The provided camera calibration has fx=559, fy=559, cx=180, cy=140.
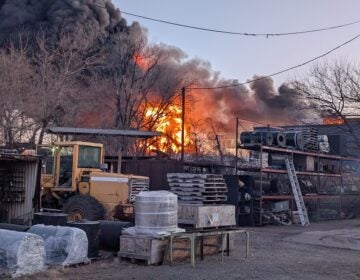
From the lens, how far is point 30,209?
15.3 metres

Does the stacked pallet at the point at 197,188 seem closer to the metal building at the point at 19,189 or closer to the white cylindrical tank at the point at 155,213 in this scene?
the white cylindrical tank at the point at 155,213

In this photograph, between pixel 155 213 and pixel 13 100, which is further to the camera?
pixel 13 100

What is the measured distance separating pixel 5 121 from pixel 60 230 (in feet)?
60.4

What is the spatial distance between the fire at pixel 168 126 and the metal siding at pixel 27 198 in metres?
28.7

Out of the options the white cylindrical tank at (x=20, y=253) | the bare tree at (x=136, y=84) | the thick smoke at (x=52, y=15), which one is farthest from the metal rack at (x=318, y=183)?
the thick smoke at (x=52, y=15)

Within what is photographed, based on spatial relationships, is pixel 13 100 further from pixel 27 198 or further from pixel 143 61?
pixel 143 61

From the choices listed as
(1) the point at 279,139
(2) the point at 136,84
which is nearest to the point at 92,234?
(1) the point at 279,139

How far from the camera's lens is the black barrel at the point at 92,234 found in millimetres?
11578

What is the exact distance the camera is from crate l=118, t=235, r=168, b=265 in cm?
1122

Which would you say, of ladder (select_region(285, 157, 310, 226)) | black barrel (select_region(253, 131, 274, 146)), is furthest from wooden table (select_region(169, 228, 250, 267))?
ladder (select_region(285, 157, 310, 226))

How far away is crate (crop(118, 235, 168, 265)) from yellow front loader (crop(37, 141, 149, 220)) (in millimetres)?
3727

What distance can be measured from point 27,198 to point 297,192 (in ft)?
39.1

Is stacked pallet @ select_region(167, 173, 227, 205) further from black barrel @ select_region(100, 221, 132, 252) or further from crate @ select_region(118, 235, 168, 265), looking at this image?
crate @ select_region(118, 235, 168, 265)

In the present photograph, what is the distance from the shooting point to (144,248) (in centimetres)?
1130
